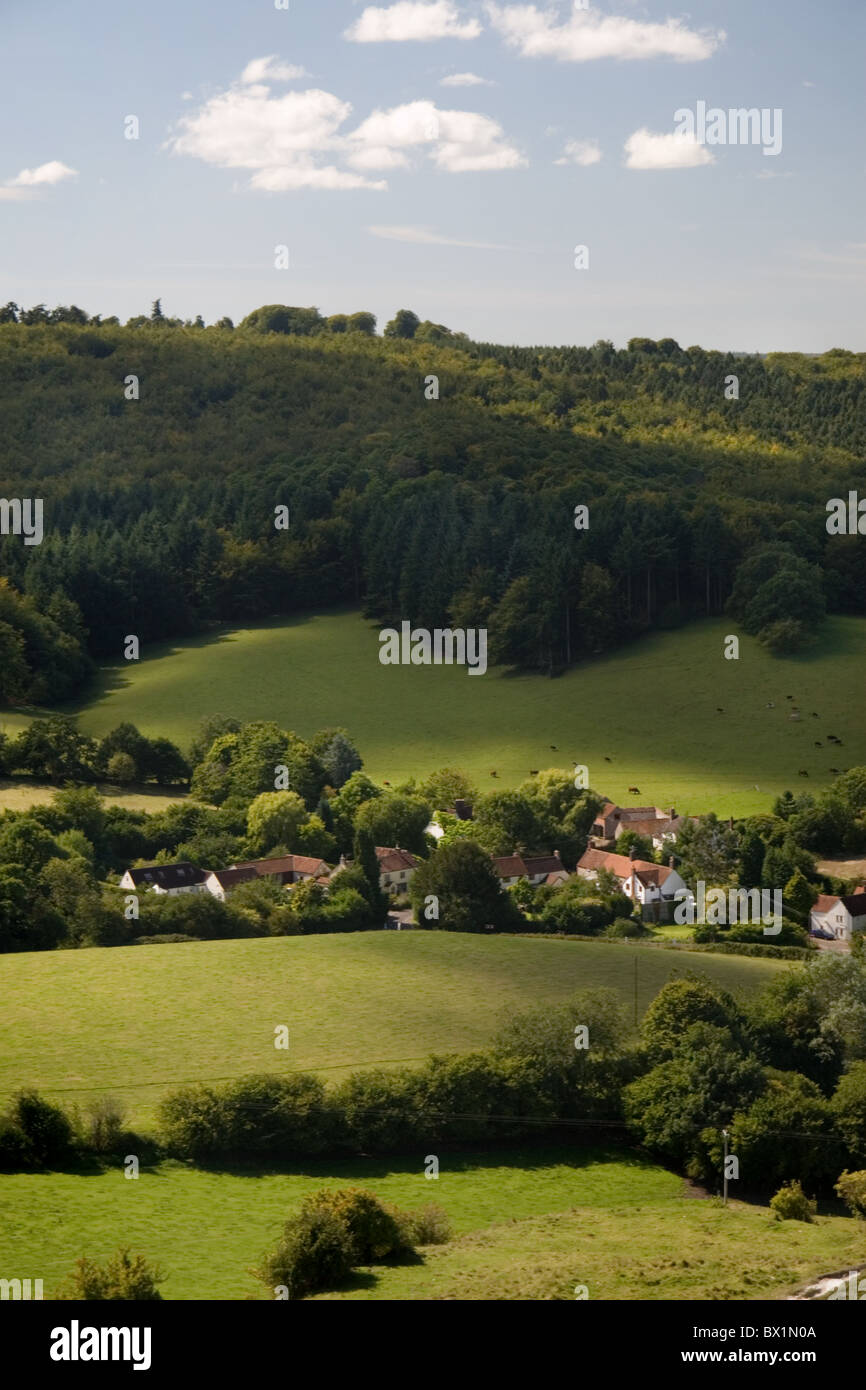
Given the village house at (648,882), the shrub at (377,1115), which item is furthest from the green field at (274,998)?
the village house at (648,882)

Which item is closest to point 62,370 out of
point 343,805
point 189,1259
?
point 343,805

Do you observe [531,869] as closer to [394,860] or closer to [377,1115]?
[394,860]

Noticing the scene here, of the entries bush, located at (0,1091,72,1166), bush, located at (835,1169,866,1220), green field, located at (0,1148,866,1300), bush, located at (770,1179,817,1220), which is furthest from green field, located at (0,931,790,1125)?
bush, located at (835,1169,866,1220)

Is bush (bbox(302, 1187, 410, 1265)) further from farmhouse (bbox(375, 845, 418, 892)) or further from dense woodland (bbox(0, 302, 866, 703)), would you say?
dense woodland (bbox(0, 302, 866, 703))

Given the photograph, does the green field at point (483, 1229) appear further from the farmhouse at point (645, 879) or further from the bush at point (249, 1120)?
the farmhouse at point (645, 879)

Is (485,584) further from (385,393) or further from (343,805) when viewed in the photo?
(385,393)

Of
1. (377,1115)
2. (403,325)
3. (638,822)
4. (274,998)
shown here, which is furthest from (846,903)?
(403,325)
